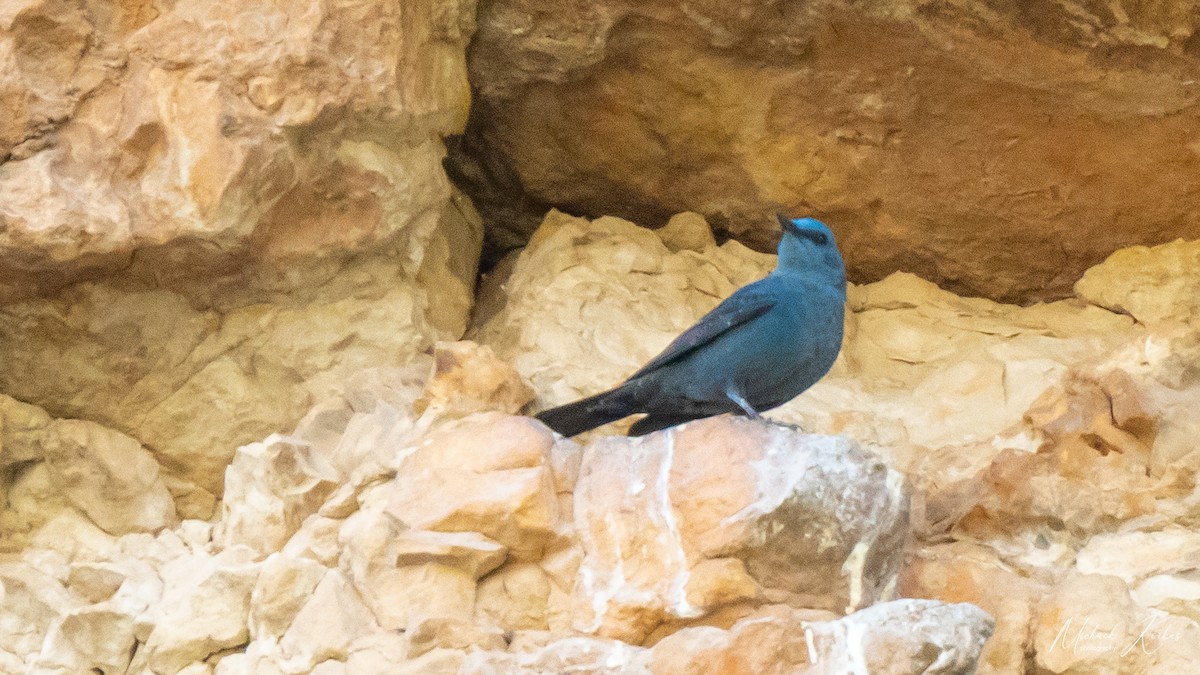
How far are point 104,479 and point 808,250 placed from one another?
8.66 feet

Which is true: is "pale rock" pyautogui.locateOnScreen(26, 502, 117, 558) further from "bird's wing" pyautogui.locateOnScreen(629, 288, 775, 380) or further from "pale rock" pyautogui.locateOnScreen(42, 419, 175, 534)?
"bird's wing" pyautogui.locateOnScreen(629, 288, 775, 380)

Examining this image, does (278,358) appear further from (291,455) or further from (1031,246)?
(1031,246)

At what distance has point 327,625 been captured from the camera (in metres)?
4.10

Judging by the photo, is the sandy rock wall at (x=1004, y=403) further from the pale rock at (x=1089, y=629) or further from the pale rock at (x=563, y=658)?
the pale rock at (x=563, y=658)

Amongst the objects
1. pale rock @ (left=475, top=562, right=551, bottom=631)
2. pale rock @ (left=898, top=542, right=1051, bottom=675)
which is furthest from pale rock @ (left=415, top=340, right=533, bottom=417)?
pale rock @ (left=898, top=542, right=1051, bottom=675)

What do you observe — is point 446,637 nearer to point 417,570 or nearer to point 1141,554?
point 417,570

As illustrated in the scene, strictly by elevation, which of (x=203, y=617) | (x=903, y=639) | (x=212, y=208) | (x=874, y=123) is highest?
(x=212, y=208)

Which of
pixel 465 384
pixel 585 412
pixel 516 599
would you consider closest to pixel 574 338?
pixel 585 412

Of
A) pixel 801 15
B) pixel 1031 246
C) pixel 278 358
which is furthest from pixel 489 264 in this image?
pixel 1031 246

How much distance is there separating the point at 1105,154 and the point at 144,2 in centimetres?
356

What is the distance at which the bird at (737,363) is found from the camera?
16.1 ft

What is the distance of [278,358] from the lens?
5293 mm

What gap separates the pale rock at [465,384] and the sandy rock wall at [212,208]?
0.47 m

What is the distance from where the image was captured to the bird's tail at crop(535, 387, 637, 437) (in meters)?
4.91
